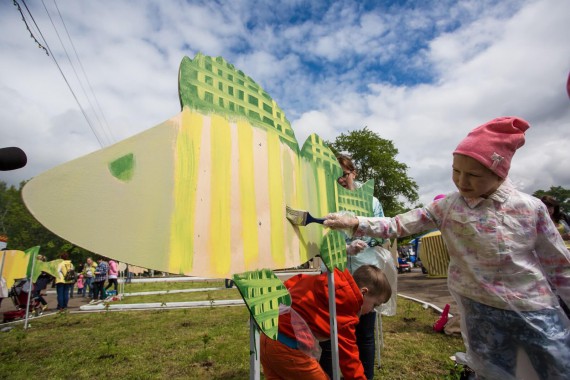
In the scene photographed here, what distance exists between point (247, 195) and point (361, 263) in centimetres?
141

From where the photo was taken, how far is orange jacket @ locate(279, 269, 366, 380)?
183 centimetres

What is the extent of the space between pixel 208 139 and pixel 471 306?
1.30m

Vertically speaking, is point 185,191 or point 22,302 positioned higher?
point 185,191

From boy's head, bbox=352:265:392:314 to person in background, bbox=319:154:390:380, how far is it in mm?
188

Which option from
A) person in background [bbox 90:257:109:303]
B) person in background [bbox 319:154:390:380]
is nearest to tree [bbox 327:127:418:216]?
person in background [bbox 90:257:109:303]

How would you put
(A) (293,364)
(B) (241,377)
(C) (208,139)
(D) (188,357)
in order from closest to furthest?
(C) (208,139)
(A) (293,364)
(B) (241,377)
(D) (188,357)

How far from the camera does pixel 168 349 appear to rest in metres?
4.16

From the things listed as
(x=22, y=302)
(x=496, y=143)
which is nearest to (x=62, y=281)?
(x=22, y=302)

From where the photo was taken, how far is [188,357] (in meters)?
3.76

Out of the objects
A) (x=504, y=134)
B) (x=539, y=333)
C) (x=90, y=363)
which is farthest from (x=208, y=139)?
(x=90, y=363)

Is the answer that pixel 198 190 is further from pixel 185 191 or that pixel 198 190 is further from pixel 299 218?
pixel 299 218

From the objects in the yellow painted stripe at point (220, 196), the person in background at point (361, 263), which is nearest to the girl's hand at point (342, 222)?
the yellow painted stripe at point (220, 196)

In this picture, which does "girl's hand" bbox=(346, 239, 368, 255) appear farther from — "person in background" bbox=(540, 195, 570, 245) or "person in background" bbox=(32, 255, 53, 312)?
"person in background" bbox=(32, 255, 53, 312)

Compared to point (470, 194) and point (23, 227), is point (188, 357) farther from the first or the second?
point (23, 227)
